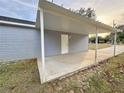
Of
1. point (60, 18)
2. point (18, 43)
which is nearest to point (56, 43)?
point (18, 43)

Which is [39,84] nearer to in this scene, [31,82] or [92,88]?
[31,82]

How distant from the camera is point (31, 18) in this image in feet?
28.5

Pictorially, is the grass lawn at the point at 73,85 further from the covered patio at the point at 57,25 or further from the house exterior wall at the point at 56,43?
the house exterior wall at the point at 56,43

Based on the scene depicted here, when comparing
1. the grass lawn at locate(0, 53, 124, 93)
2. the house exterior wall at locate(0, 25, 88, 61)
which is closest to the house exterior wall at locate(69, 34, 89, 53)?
the house exterior wall at locate(0, 25, 88, 61)

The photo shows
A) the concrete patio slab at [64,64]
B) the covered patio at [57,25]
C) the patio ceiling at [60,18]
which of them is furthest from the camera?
the concrete patio slab at [64,64]

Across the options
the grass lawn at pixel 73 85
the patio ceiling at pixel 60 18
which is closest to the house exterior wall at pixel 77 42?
the patio ceiling at pixel 60 18

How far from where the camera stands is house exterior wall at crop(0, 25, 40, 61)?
22.2 ft

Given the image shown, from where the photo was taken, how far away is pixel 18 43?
24.3 ft

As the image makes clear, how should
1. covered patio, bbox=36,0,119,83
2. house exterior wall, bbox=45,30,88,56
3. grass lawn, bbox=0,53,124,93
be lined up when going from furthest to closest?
house exterior wall, bbox=45,30,88,56, covered patio, bbox=36,0,119,83, grass lawn, bbox=0,53,124,93

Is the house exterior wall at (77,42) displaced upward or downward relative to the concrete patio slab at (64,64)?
upward

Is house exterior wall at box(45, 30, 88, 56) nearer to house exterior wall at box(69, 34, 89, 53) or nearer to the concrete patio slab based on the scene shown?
house exterior wall at box(69, 34, 89, 53)

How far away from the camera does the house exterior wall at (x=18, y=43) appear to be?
6770 mm

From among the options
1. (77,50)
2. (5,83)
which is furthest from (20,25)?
(77,50)

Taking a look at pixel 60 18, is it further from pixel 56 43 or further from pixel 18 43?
pixel 56 43
